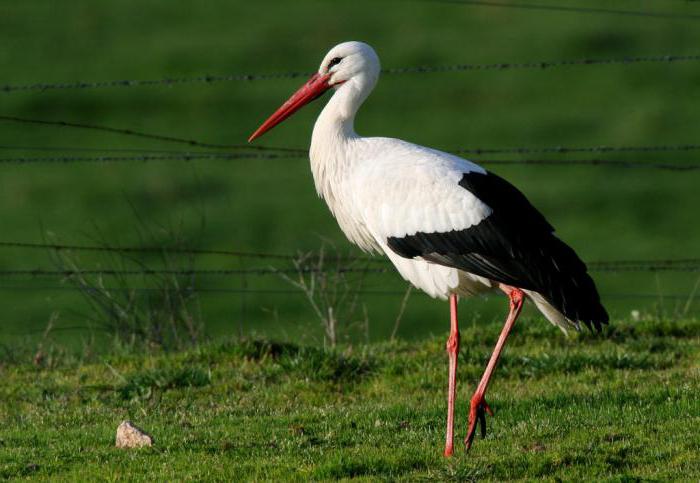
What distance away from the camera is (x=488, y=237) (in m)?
6.66

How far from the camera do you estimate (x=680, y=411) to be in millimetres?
6852

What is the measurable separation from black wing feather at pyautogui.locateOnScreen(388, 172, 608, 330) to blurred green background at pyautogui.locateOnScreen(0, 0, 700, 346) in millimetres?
7366

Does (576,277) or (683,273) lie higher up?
(576,277)

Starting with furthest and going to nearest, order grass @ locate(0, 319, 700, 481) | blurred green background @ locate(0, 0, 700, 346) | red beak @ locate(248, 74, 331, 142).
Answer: blurred green background @ locate(0, 0, 700, 346) → red beak @ locate(248, 74, 331, 142) → grass @ locate(0, 319, 700, 481)

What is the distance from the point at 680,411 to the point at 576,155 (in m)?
13.1

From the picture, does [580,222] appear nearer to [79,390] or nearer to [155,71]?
[155,71]

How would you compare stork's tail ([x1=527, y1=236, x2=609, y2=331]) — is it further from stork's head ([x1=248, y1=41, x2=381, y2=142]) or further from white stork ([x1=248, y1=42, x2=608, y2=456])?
stork's head ([x1=248, y1=41, x2=381, y2=142])

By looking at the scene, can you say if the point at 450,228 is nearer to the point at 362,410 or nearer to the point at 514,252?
the point at 514,252

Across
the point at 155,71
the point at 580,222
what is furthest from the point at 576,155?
the point at 155,71

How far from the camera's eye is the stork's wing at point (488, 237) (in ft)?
21.3

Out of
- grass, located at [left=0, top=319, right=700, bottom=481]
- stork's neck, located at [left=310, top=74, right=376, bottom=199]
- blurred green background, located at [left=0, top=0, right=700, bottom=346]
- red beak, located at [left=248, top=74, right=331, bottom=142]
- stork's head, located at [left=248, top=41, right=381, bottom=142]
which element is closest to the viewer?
grass, located at [left=0, top=319, right=700, bottom=481]

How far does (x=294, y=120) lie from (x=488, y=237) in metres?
14.7

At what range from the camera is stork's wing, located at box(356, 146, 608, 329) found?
21.3 ft

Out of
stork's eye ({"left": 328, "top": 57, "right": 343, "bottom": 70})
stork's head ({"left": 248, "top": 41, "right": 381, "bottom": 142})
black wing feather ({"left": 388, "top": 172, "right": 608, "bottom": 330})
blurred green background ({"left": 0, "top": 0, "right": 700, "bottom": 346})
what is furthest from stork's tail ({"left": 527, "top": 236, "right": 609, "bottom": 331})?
blurred green background ({"left": 0, "top": 0, "right": 700, "bottom": 346})
